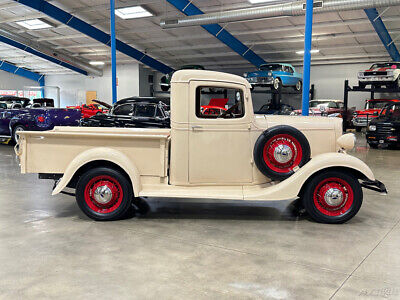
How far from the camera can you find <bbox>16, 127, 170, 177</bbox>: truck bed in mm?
4309

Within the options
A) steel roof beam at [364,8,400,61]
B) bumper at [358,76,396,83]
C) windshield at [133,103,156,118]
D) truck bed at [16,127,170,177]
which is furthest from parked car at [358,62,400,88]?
truck bed at [16,127,170,177]

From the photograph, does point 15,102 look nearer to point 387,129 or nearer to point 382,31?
point 387,129

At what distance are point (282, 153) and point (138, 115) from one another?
635 centimetres

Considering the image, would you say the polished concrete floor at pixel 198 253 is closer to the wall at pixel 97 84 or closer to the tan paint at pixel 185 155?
the tan paint at pixel 185 155

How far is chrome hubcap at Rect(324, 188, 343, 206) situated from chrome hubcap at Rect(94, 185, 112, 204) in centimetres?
273

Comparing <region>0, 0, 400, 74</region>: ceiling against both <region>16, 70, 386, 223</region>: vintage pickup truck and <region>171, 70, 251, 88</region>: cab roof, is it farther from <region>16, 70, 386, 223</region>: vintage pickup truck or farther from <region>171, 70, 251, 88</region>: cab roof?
<region>16, 70, 386, 223</region>: vintage pickup truck

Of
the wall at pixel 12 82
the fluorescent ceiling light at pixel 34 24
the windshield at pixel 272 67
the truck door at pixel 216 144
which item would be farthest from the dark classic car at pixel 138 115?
the wall at pixel 12 82

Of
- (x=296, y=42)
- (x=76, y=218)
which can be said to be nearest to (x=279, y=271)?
(x=76, y=218)

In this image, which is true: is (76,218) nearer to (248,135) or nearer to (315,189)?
(248,135)

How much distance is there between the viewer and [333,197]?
14.1 feet

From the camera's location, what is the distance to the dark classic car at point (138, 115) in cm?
979

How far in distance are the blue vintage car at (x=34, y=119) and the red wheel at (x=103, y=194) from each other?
23.8ft

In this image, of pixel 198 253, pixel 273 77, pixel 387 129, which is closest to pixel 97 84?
pixel 273 77

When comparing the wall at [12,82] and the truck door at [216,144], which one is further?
the wall at [12,82]
